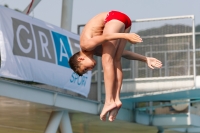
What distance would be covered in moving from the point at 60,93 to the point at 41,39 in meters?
1.80

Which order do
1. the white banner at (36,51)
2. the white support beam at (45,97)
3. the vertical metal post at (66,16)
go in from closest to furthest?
the white banner at (36,51) → the white support beam at (45,97) → the vertical metal post at (66,16)

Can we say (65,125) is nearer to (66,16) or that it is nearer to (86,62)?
(66,16)

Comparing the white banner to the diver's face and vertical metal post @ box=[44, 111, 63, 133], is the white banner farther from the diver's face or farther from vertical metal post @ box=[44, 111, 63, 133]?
the diver's face

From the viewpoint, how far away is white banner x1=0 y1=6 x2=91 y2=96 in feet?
60.3

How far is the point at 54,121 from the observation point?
2364 centimetres

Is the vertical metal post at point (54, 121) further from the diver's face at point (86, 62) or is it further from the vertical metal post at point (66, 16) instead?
the diver's face at point (86, 62)

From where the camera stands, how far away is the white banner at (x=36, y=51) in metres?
18.4

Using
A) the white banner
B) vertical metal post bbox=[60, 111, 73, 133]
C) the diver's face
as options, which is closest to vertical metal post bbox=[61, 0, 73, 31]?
the white banner

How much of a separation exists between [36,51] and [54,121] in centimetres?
A: 461

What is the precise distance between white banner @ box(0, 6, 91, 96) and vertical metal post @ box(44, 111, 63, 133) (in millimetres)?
1670

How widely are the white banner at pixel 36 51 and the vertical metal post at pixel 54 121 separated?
167cm

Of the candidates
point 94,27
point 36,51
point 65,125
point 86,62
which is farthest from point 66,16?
point 94,27

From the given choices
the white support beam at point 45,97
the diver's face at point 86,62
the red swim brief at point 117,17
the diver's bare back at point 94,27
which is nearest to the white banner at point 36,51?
the white support beam at point 45,97

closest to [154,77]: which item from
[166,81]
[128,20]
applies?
[166,81]
